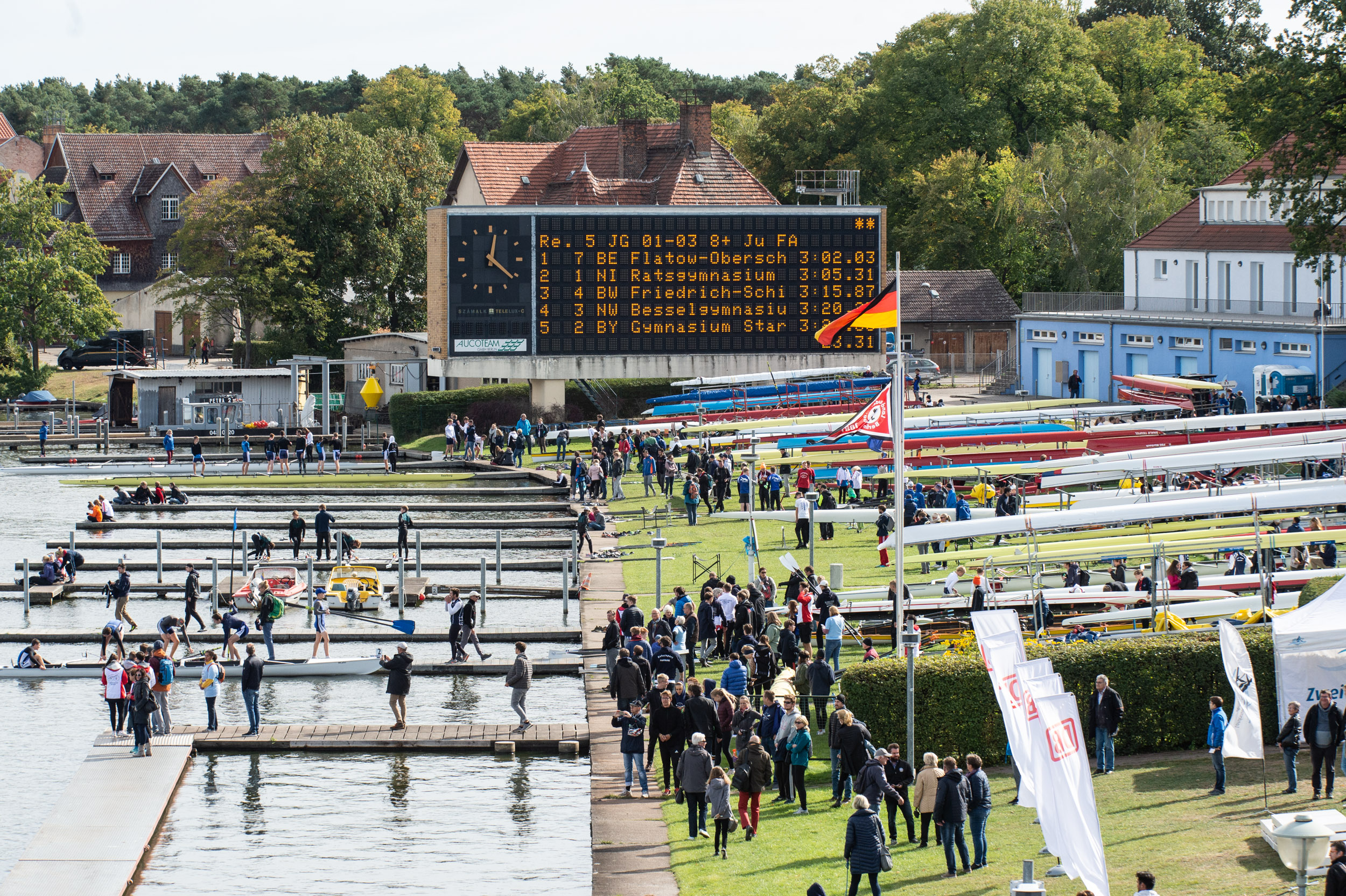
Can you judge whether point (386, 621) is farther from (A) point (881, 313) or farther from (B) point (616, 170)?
(B) point (616, 170)

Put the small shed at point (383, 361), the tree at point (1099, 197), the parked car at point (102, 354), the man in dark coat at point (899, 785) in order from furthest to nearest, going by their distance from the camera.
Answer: the parked car at point (102, 354) → the tree at point (1099, 197) → the small shed at point (383, 361) → the man in dark coat at point (899, 785)

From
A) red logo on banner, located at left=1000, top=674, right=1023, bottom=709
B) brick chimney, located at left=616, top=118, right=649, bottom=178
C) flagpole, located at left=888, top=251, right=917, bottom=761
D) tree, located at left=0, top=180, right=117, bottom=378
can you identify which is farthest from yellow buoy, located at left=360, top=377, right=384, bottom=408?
red logo on banner, located at left=1000, top=674, right=1023, bottom=709

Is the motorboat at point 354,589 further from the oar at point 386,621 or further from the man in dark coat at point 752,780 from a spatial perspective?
the man in dark coat at point 752,780

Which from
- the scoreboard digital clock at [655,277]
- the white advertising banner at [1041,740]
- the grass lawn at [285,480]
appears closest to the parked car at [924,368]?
the scoreboard digital clock at [655,277]

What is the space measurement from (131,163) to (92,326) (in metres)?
25.2

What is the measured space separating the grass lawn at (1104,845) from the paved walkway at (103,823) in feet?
20.1

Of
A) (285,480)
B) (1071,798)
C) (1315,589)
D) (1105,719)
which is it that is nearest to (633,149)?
(285,480)

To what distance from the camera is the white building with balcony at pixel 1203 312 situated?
55.2 m

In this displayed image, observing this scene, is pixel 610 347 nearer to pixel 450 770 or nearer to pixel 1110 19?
pixel 450 770

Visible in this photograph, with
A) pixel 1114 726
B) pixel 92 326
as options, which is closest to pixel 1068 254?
pixel 92 326

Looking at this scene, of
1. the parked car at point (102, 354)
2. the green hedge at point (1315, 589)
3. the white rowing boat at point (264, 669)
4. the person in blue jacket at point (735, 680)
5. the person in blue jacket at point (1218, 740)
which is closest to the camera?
the person in blue jacket at point (1218, 740)

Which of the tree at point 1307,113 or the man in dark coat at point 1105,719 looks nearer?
the man in dark coat at point 1105,719

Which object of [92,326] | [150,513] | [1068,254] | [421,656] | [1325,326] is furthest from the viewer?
[1068,254]

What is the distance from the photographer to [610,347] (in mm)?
53875
